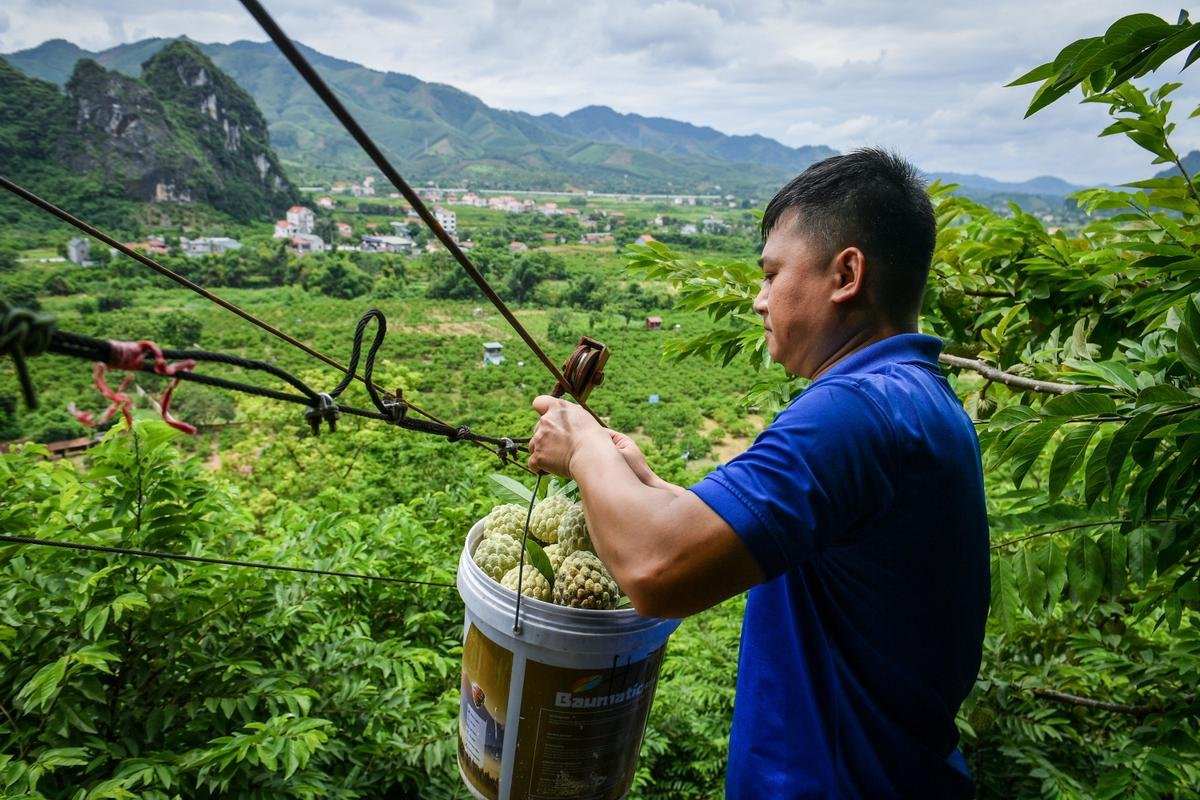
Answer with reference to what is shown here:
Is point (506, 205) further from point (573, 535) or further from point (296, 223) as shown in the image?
point (573, 535)

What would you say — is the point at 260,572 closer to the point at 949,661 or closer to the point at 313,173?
the point at 949,661

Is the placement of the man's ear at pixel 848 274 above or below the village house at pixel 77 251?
above

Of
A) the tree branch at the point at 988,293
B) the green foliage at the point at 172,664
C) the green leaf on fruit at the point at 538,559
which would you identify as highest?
the tree branch at the point at 988,293

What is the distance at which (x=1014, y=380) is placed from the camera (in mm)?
1930

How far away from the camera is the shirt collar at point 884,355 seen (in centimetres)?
129

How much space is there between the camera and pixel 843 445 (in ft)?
3.47

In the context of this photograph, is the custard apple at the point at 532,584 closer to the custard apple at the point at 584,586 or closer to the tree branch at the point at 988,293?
the custard apple at the point at 584,586

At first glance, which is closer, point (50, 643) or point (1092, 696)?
point (50, 643)

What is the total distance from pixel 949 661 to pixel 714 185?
162 meters

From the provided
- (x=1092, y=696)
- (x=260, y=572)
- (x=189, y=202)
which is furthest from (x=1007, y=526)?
(x=189, y=202)

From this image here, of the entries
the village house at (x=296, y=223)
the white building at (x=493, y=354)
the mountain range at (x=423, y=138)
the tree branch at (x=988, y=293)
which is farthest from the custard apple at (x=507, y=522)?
the mountain range at (x=423, y=138)

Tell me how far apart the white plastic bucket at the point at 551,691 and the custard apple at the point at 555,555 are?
0.16m

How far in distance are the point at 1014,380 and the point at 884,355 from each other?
0.88 m

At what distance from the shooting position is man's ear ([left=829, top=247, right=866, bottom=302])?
1319 millimetres
